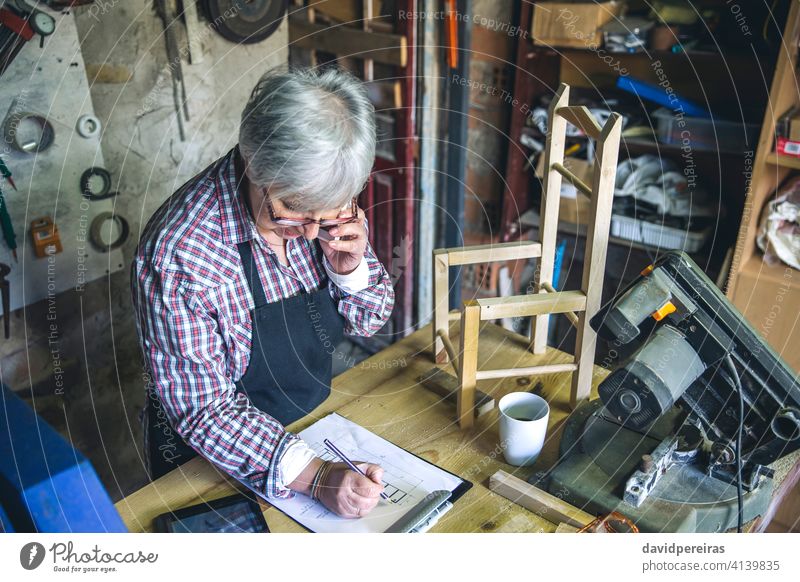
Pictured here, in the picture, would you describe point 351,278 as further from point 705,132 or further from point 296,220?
point 705,132

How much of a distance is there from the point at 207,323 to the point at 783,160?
6.12ft

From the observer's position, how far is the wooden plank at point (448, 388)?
54.0 inches

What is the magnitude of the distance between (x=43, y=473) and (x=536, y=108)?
98.7 inches

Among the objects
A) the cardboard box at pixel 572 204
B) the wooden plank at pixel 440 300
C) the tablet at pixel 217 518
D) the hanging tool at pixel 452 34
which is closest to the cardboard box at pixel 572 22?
the hanging tool at pixel 452 34

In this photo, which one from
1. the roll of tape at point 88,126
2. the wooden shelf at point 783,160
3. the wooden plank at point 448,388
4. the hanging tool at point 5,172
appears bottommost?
the wooden plank at point 448,388

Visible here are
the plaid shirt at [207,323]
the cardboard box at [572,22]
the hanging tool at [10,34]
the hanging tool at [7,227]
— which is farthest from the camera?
the cardboard box at [572,22]

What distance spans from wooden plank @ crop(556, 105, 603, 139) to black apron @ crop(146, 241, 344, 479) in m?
0.69

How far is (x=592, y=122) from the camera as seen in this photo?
1341 mm

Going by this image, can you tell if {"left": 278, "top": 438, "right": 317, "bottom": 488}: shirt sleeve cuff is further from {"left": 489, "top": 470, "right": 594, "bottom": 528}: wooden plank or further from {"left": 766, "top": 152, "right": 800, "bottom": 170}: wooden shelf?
{"left": 766, "top": 152, "right": 800, "bottom": 170}: wooden shelf

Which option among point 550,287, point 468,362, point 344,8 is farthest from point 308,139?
point 344,8

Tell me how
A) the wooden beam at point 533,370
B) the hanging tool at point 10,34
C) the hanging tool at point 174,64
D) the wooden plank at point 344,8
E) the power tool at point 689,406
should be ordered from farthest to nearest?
1. the wooden plank at point 344,8
2. the hanging tool at point 174,64
3. the hanging tool at point 10,34
4. the wooden beam at point 533,370
5. the power tool at point 689,406

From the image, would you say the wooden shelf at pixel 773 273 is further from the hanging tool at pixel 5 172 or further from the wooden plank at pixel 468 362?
the hanging tool at pixel 5 172

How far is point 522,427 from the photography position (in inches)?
46.3
